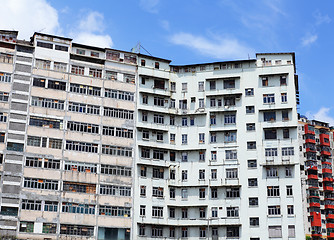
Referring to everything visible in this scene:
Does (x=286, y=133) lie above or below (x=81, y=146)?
above

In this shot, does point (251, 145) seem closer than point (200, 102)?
Yes

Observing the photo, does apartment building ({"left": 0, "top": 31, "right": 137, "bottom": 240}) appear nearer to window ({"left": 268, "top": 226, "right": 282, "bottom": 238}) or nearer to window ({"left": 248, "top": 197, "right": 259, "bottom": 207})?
window ({"left": 248, "top": 197, "right": 259, "bottom": 207})

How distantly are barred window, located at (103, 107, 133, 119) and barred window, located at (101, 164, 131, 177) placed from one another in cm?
701

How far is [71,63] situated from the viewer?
65.9 m

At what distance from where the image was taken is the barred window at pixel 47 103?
206 feet

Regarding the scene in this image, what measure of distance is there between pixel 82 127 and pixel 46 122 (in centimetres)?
470

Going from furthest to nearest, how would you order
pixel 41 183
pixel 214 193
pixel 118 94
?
pixel 118 94 → pixel 214 193 → pixel 41 183

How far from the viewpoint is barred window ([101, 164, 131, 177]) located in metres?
63.8

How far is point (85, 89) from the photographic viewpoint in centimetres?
6581

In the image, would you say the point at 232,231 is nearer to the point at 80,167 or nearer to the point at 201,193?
the point at 201,193

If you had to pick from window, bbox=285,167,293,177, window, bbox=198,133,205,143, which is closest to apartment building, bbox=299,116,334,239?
window, bbox=285,167,293,177

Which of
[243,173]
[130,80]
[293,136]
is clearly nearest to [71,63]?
[130,80]

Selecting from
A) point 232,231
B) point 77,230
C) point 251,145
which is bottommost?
point 77,230

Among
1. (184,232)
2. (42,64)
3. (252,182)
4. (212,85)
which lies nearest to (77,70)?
(42,64)
